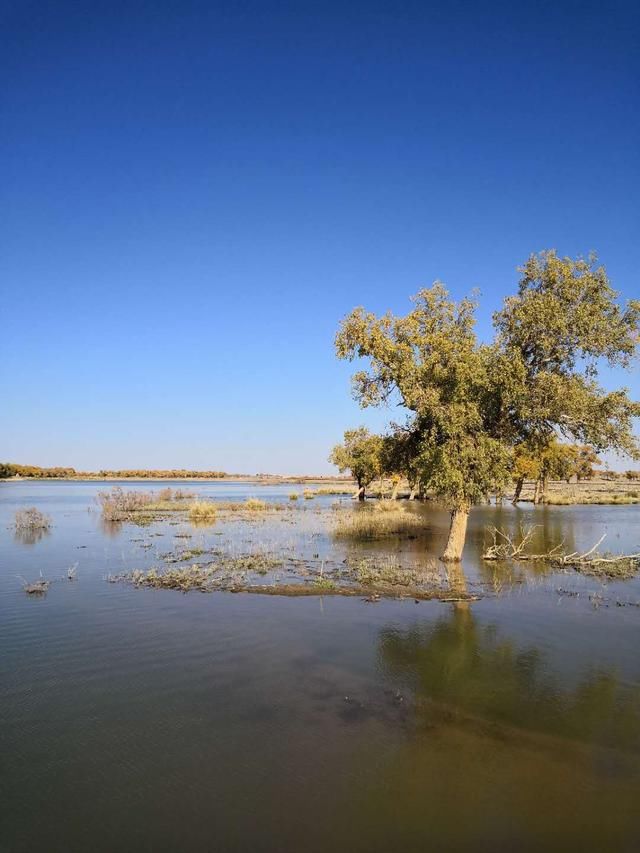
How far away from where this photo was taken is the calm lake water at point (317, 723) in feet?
22.7

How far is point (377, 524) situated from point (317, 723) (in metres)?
32.5

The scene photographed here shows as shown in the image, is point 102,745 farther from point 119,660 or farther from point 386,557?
point 386,557

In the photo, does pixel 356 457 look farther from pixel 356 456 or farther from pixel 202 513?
pixel 202 513

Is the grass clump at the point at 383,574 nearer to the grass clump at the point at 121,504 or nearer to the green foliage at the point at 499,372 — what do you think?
the green foliage at the point at 499,372

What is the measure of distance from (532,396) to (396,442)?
579cm

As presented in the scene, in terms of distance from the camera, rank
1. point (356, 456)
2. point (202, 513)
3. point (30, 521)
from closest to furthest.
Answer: point (30, 521) < point (202, 513) < point (356, 456)

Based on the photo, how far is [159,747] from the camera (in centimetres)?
870

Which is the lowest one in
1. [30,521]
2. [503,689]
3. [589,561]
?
[503,689]

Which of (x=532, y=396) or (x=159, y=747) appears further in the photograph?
(x=532, y=396)

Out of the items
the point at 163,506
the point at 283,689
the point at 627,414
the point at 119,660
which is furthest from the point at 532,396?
the point at 163,506

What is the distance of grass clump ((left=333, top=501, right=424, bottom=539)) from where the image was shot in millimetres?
35938

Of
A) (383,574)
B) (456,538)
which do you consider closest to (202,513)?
(456,538)

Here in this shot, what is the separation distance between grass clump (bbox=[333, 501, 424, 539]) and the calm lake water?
17.3 meters

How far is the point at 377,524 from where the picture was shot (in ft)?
137
